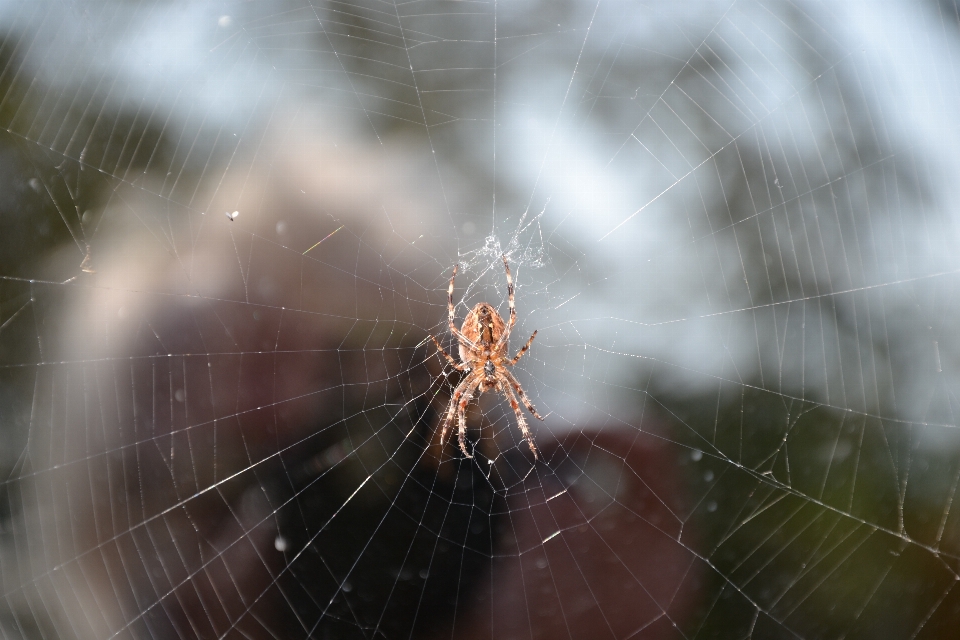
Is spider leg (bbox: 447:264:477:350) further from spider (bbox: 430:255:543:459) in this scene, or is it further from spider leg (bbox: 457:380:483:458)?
spider leg (bbox: 457:380:483:458)

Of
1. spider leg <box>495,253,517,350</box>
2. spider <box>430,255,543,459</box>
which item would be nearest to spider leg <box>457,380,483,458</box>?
spider <box>430,255,543,459</box>

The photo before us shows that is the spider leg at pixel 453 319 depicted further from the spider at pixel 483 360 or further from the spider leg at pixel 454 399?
the spider leg at pixel 454 399

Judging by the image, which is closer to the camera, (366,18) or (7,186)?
(7,186)

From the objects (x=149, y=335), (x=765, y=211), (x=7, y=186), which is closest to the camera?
(x=149, y=335)

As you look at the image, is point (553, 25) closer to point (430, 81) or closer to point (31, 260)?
point (430, 81)

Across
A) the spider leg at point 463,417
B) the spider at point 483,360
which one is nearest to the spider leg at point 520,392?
the spider at point 483,360

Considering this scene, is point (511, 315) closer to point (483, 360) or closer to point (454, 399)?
point (483, 360)

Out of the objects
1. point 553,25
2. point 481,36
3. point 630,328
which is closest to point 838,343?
point 630,328
